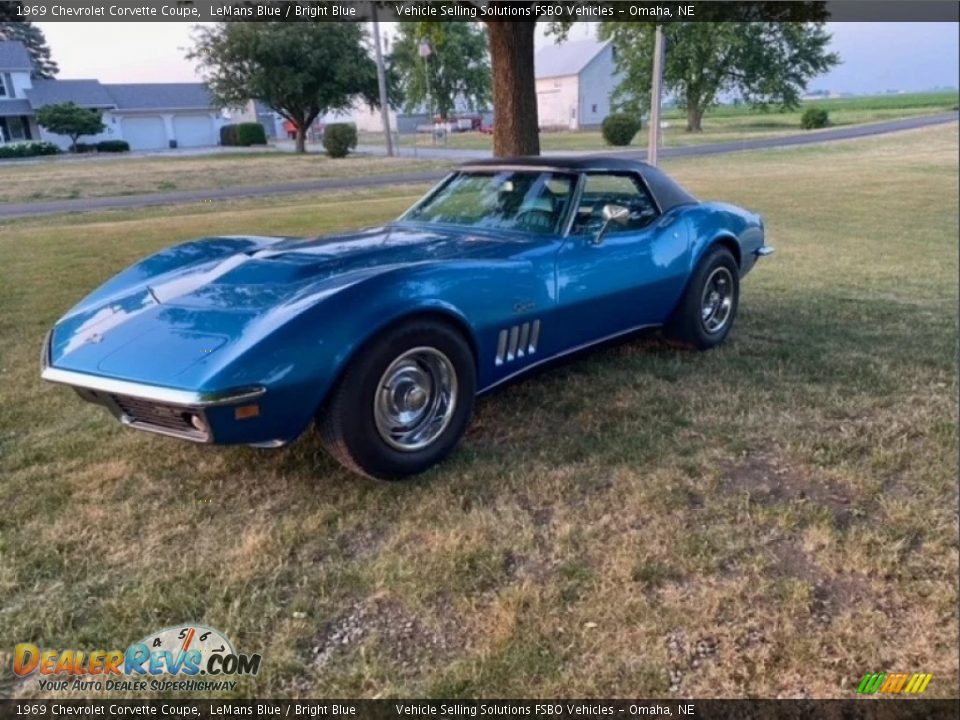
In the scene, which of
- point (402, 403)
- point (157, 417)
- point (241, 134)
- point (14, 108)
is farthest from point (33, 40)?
point (402, 403)

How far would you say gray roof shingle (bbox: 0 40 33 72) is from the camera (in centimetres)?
250

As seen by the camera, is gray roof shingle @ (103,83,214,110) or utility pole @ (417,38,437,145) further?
utility pole @ (417,38,437,145)

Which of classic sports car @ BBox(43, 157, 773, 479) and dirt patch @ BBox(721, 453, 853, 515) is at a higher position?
classic sports car @ BBox(43, 157, 773, 479)

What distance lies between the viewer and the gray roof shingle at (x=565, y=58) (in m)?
6.74

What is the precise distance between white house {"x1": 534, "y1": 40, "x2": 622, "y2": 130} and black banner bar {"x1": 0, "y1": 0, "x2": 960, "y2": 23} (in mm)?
437

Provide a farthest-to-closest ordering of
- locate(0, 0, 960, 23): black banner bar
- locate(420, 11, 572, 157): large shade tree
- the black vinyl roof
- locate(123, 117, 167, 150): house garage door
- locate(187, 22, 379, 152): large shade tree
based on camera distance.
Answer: locate(420, 11, 572, 157): large shade tree, the black vinyl roof, locate(187, 22, 379, 152): large shade tree, locate(123, 117, 167, 150): house garage door, locate(0, 0, 960, 23): black banner bar

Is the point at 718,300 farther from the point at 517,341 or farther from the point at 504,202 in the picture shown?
the point at 517,341

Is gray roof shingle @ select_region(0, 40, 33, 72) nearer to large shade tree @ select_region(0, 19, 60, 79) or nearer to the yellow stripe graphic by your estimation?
large shade tree @ select_region(0, 19, 60, 79)

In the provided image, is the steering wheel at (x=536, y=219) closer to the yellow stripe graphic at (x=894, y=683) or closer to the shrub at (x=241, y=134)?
the shrub at (x=241, y=134)

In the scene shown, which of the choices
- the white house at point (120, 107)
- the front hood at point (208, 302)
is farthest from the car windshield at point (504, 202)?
the white house at point (120, 107)

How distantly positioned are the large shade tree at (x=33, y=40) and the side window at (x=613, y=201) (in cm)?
236

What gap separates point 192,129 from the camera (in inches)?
138

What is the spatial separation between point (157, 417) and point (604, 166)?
2717 mm

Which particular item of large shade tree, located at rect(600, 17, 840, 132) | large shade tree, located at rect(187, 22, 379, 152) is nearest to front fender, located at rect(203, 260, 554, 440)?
large shade tree, located at rect(187, 22, 379, 152)
